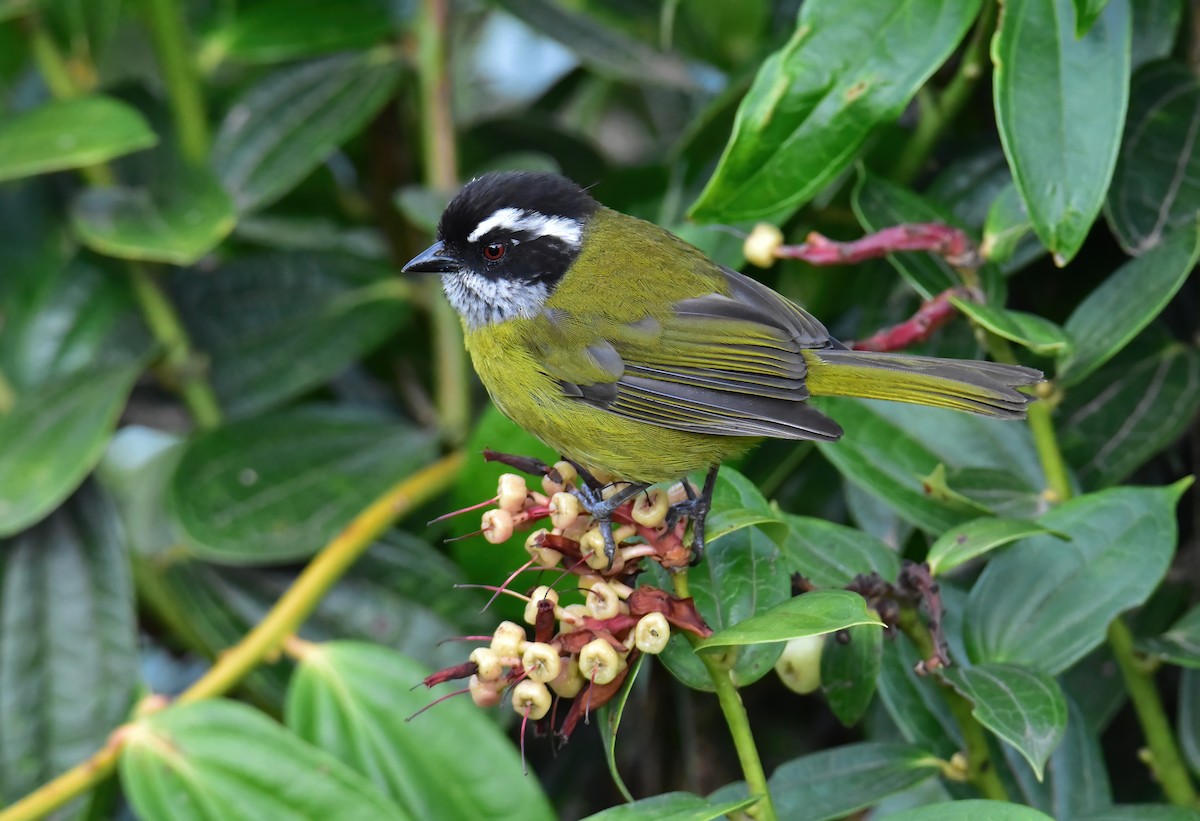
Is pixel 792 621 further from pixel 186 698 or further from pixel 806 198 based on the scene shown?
pixel 186 698

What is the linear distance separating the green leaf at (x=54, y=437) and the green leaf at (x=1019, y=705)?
167 cm

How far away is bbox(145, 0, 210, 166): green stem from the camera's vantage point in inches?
112

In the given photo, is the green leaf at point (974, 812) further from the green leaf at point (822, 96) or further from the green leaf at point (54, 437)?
the green leaf at point (54, 437)

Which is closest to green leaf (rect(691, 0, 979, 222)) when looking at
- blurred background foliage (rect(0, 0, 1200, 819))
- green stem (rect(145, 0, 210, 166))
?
blurred background foliage (rect(0, 0, 1200, 819))

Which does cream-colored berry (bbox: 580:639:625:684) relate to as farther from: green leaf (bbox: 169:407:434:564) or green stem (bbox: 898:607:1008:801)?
green leaf (bbox: 169:407:434:564)

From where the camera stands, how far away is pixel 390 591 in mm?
2598

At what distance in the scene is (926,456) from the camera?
2.05 meters

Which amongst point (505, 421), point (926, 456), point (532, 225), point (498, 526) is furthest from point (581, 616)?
point (532, 225)

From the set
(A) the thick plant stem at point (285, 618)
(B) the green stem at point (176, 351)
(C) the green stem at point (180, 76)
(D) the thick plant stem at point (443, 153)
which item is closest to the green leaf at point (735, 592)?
(A) the thick plant stem at point (285, 618)

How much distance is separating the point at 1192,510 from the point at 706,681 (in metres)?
1.27

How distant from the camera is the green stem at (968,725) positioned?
5.20 feet

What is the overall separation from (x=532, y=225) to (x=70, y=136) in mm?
911

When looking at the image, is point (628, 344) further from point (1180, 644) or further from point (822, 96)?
point (1180, 644)

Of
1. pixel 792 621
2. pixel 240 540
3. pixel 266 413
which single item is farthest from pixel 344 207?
pixel 792 621
